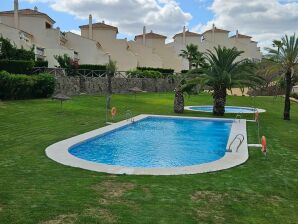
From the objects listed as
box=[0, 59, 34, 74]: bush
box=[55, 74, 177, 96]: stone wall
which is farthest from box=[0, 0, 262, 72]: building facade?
box=[0, 59, 34, 74]: bush

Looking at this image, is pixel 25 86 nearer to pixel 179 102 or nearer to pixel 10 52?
pixel 10 52

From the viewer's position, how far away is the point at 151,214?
671 centimetres

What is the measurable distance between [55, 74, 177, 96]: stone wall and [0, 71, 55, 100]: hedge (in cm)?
254

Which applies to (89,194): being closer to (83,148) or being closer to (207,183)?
(207,183)

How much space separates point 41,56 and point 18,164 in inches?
1397

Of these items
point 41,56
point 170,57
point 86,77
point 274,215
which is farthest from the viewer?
point 170,57

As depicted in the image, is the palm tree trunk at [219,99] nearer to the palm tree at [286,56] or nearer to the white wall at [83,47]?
the palm tree at [286,56]

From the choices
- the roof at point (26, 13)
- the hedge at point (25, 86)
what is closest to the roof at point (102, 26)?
the roof at point (26, 13)

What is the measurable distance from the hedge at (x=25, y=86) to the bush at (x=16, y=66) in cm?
171

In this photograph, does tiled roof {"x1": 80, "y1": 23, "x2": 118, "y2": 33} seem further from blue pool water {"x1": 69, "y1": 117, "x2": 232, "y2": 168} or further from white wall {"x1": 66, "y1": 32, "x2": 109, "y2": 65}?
blue pool water {"x1": 69, "y1": 117, "x2": 232, "y2": 168}

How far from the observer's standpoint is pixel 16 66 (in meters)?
30.4

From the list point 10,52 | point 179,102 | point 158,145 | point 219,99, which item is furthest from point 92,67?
point 158,145

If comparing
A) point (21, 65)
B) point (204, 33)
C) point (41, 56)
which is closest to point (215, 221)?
point (21, 65)

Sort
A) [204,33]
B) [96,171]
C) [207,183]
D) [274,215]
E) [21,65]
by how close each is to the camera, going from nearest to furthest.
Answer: [274,215]
[207,183]
[96,171]
[21,65]
[204,33]
